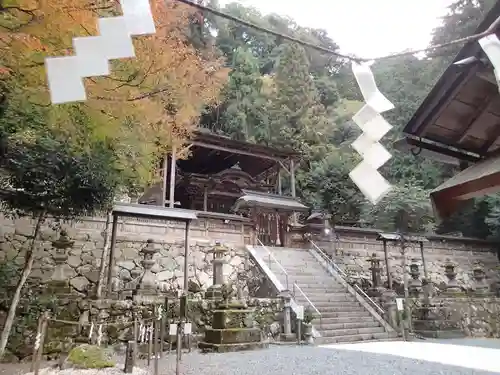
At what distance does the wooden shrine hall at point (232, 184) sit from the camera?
691 inches

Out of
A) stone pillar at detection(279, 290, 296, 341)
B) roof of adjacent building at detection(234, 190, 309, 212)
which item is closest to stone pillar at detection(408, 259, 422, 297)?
roof of adjacent building at detection(234, 190, 309, 212)

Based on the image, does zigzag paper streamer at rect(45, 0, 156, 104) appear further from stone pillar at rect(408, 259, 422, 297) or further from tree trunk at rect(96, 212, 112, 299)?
stone pillar at rect(408, 259, 422, 297)

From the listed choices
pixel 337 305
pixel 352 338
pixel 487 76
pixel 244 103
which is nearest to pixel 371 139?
pixel 487 76

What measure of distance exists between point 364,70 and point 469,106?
61.2 inches

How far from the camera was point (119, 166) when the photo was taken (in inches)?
309

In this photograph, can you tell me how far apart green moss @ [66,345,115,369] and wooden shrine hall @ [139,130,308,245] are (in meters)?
9.06

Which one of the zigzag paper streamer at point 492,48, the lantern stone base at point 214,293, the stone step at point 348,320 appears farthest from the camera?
the stone step at point 348,320

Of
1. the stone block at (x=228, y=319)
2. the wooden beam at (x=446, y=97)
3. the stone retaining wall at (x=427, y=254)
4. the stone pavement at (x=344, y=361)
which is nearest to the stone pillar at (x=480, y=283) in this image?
the stone retaining wall at (x=427, y=254)

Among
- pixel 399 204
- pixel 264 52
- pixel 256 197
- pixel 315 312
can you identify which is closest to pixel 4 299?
pixel 315 312

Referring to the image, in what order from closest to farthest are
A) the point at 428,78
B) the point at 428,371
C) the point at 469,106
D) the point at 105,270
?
the point at 469,106, the point at 428,371, the point at 105,270, the point at 428,78

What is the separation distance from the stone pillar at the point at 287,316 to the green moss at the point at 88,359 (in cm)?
539

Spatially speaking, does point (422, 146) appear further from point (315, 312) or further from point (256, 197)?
point (256, 197)

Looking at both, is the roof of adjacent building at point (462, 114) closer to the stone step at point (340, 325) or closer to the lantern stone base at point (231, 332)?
the lantern stone base at point (231, 332)

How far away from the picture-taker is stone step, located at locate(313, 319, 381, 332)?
10906mm
